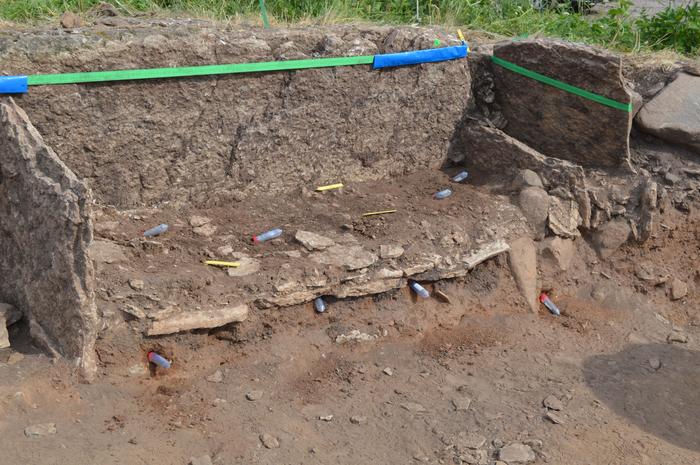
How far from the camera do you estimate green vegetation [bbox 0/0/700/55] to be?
17.8 ft

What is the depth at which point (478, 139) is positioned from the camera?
17.5 ft

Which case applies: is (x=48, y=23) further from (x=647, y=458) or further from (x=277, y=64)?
(x=647, y=458)

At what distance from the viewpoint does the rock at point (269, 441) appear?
351cm

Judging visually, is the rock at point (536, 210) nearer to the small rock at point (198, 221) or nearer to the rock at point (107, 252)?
the small rock at point (198, 221)

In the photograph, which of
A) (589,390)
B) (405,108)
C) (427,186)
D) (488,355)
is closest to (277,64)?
(405,108)

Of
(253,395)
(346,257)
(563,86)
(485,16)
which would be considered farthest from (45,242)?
(485,16)

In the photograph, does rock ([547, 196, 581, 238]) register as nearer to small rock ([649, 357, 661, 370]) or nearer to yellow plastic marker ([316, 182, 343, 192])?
small rock ([649, 357, 661, 370])

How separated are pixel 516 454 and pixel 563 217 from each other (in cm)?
188

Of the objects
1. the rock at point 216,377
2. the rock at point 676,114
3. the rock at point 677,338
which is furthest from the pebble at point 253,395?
the rock at point 676,114

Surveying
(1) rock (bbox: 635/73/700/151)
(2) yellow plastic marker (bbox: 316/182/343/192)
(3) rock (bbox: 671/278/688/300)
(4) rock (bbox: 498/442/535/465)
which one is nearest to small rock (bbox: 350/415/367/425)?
(4) rock (bbox: 498/442/535/465)

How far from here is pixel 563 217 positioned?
16.7 feet

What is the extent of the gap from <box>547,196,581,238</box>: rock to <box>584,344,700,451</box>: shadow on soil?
2.64 feet

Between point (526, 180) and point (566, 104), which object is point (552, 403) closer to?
point (526, 180)

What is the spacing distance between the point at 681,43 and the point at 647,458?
3.82 m
